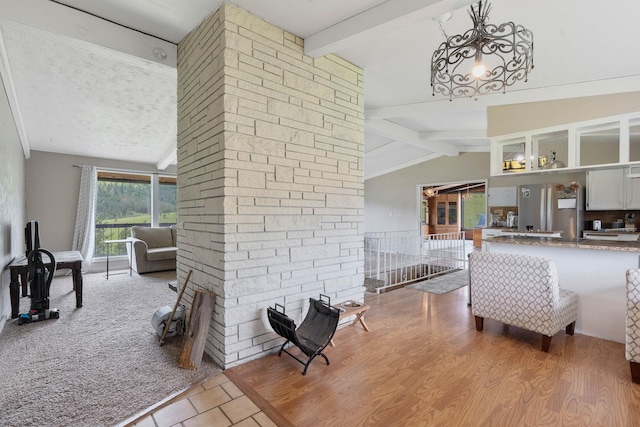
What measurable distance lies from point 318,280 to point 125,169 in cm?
539

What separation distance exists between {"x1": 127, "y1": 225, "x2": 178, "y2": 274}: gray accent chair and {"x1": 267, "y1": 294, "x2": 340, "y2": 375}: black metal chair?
4.05 metres

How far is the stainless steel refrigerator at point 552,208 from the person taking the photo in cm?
534

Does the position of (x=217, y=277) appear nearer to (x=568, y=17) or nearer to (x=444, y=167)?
(x=568, y=17)

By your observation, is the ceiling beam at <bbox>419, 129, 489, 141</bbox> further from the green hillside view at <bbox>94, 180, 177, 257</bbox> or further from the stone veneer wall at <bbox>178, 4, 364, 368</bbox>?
the green hillside view at <bbox>94, 180, 177, 257</bbox>

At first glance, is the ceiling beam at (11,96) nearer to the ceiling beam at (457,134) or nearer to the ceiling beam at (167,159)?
the ceiling beam at (167,159)

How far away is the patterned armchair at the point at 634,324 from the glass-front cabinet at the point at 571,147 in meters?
1.82

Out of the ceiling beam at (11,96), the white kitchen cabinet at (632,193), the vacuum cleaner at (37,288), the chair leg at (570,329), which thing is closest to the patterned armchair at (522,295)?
the chair leg at (570,329)

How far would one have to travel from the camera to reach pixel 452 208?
41.3 feet

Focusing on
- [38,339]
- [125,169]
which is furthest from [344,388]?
[125,169]

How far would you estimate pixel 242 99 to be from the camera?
2271mm

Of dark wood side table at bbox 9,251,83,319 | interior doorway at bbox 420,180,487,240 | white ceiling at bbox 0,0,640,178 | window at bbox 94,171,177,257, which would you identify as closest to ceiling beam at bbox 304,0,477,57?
white ceiling at bbox 0,0,640,178

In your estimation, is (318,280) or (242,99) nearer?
(242,99)

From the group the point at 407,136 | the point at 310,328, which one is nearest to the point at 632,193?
the point at 407,136

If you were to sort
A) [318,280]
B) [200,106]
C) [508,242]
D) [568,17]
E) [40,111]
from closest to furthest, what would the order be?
[568,17] < [200,106] < [318,280] < [508,242] < [40,111]
